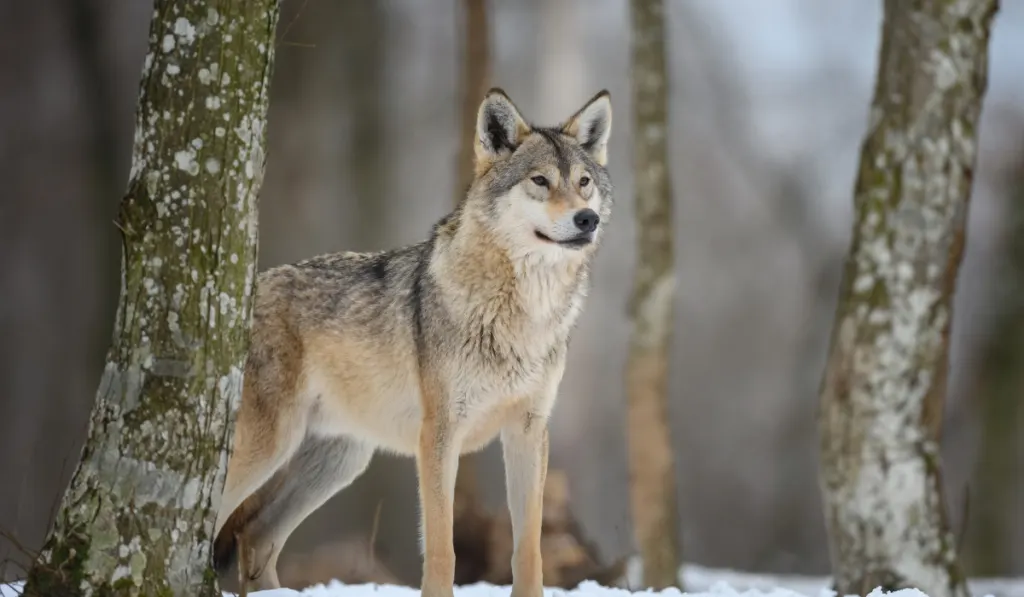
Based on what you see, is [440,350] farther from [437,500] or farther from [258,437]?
[258,437]

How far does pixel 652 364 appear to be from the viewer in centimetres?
914

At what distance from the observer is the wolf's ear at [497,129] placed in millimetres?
5336

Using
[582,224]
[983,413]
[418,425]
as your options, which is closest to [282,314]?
[418,425]

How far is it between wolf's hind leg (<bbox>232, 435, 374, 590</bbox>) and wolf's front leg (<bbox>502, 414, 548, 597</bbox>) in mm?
1136

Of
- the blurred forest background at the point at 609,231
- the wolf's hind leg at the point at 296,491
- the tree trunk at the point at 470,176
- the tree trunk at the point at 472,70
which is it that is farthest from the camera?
the blurred forest background at the point at 609,231

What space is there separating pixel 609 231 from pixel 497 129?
553 inches

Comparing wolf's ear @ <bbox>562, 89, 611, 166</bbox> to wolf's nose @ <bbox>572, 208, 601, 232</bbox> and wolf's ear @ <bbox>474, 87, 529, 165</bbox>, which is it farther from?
wolf's nose @ <bbox>572, 208, 601, 232</bbox>

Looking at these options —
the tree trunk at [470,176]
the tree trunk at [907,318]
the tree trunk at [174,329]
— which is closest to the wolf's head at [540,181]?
the tree trunk at [174,329]

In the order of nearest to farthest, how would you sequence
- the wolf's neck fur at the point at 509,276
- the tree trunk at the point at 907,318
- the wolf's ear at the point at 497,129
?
the wolf's neck fur at the point at 509,276 < the wolf's ear at the point at 497,129 < the tree trunk at the point at 907,318

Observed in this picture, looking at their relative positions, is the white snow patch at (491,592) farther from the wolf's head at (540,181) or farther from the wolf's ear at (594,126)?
the wolf's ear at (594,126)

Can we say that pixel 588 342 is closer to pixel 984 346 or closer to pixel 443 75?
pixel 443 75

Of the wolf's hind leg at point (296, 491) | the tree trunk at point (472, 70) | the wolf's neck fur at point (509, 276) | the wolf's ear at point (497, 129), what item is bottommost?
the wolf's hind leg at point (296, 491)

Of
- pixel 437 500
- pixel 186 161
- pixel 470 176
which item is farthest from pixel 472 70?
pixel 186 161

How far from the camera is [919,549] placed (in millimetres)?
6348
